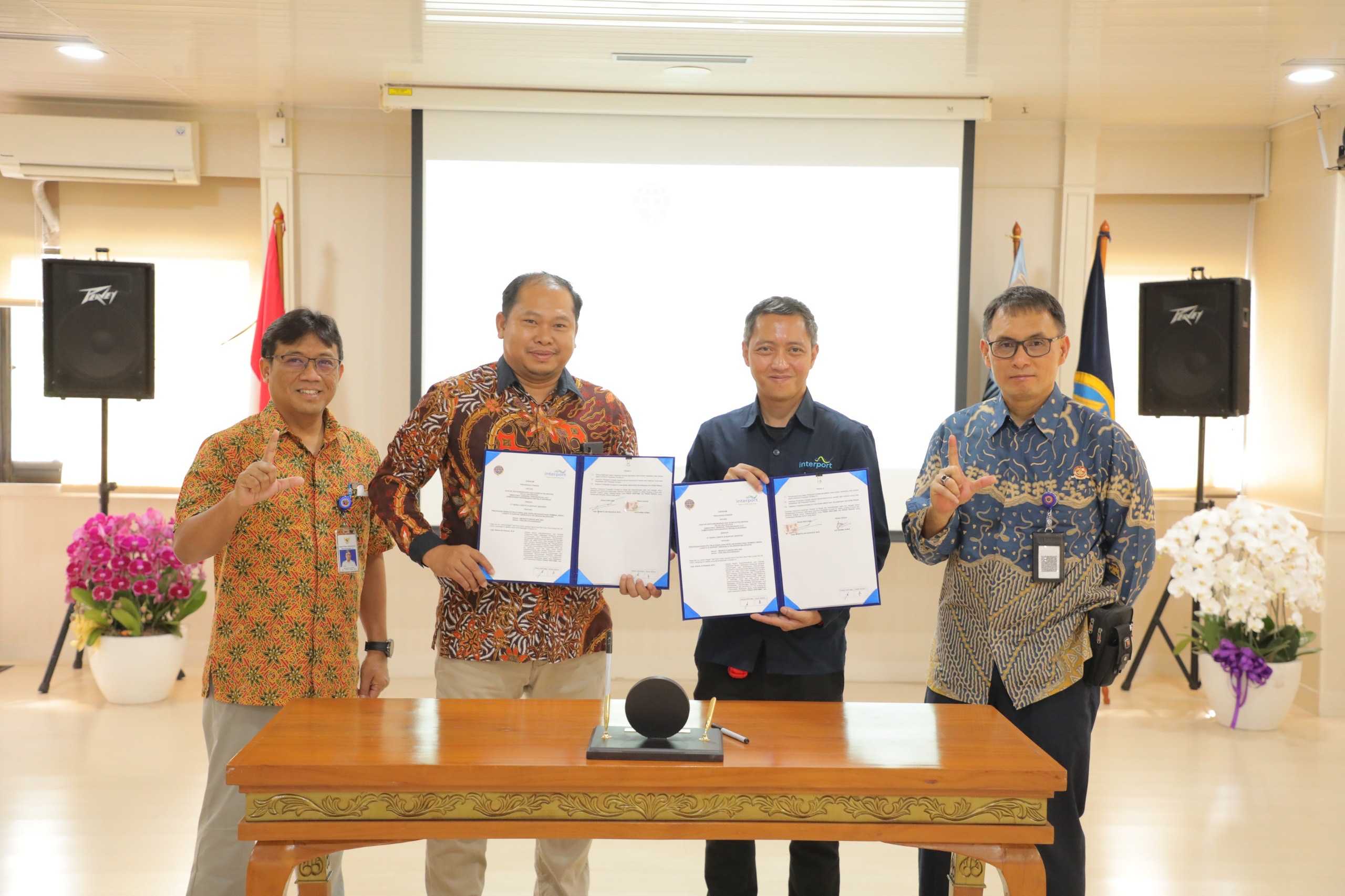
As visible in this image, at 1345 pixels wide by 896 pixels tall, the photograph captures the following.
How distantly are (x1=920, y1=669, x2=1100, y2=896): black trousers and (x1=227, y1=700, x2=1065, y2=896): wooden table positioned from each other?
1.67 ft

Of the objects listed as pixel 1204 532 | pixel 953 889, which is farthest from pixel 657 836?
pixel 1204 532

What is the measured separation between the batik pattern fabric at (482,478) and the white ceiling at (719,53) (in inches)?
86.4

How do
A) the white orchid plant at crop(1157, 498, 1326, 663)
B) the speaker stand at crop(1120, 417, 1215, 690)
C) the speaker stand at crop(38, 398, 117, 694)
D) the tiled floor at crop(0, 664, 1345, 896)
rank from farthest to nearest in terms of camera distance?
the speaker stand at crop(1120, 417, 1215, 690)
the speaker stand at crop(38, 398, 117, 694)
the white orchid plant at crop(1157, 498, 1326, 663)
the tiled floor at crop(0, 664, 1345, 896)

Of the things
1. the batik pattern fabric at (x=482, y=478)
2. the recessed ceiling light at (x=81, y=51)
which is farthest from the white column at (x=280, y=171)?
the batik pattern fabric at (x=482, y=478)

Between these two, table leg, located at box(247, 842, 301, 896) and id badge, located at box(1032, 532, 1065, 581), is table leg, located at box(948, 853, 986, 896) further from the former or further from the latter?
table leg, located at box(247, 842, 301, 896)

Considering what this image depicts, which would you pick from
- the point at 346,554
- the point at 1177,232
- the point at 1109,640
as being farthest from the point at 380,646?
the point at 1177,232

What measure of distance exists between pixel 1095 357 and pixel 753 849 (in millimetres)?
3700

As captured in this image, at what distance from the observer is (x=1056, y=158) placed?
564 centimetres

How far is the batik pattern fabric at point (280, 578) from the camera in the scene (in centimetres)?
236

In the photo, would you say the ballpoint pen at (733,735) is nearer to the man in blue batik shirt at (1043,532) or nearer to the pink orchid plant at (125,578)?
the man in blue batik shirt at (1043,532)

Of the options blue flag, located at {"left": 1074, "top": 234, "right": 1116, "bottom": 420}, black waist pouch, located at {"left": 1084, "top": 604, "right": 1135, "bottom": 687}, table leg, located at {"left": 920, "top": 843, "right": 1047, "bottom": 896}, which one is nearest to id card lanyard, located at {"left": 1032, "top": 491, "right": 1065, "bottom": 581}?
black waist pouch, located at {"left": 1084, "top": 604, "right": 1135, "bottom": 687}

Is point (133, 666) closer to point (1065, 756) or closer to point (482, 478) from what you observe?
point (482, 478)

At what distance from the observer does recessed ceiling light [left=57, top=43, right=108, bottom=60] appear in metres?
4.54

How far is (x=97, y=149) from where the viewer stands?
17.7 ft
